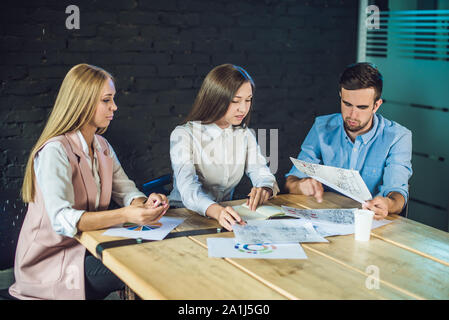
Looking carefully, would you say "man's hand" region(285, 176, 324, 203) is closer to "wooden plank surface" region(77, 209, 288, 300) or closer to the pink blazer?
"wooden plank surface" region(77, 209, 288, 300)

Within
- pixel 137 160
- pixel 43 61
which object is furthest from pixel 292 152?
pixel 43 61

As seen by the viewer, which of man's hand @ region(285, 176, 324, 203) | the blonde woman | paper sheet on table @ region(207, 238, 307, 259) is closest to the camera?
paper sheet on table @ region(207, 238, 307, 259)

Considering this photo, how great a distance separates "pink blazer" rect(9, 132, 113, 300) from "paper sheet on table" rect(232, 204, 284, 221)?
0.64m

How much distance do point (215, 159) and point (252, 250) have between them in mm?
1003

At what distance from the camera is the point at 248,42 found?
374 centimetres

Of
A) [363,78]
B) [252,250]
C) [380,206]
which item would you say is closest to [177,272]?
[252,250]

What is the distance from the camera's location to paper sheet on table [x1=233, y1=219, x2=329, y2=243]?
1806 mm

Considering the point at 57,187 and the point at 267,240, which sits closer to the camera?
the point at 267,240

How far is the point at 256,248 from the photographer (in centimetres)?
172

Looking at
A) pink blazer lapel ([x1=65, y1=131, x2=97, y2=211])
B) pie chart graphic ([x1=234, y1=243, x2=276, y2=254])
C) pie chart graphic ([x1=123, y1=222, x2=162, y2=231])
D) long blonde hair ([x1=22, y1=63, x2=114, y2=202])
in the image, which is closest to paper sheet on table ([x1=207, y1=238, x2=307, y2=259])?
pie chart graphic ([x1=234, y1=243, x2=276, y2=254])

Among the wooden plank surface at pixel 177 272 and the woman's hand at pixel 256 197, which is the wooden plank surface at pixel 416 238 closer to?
the woman's hand at pixel 256 197

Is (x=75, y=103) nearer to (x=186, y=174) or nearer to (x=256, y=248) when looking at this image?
(x=186, y=174)
